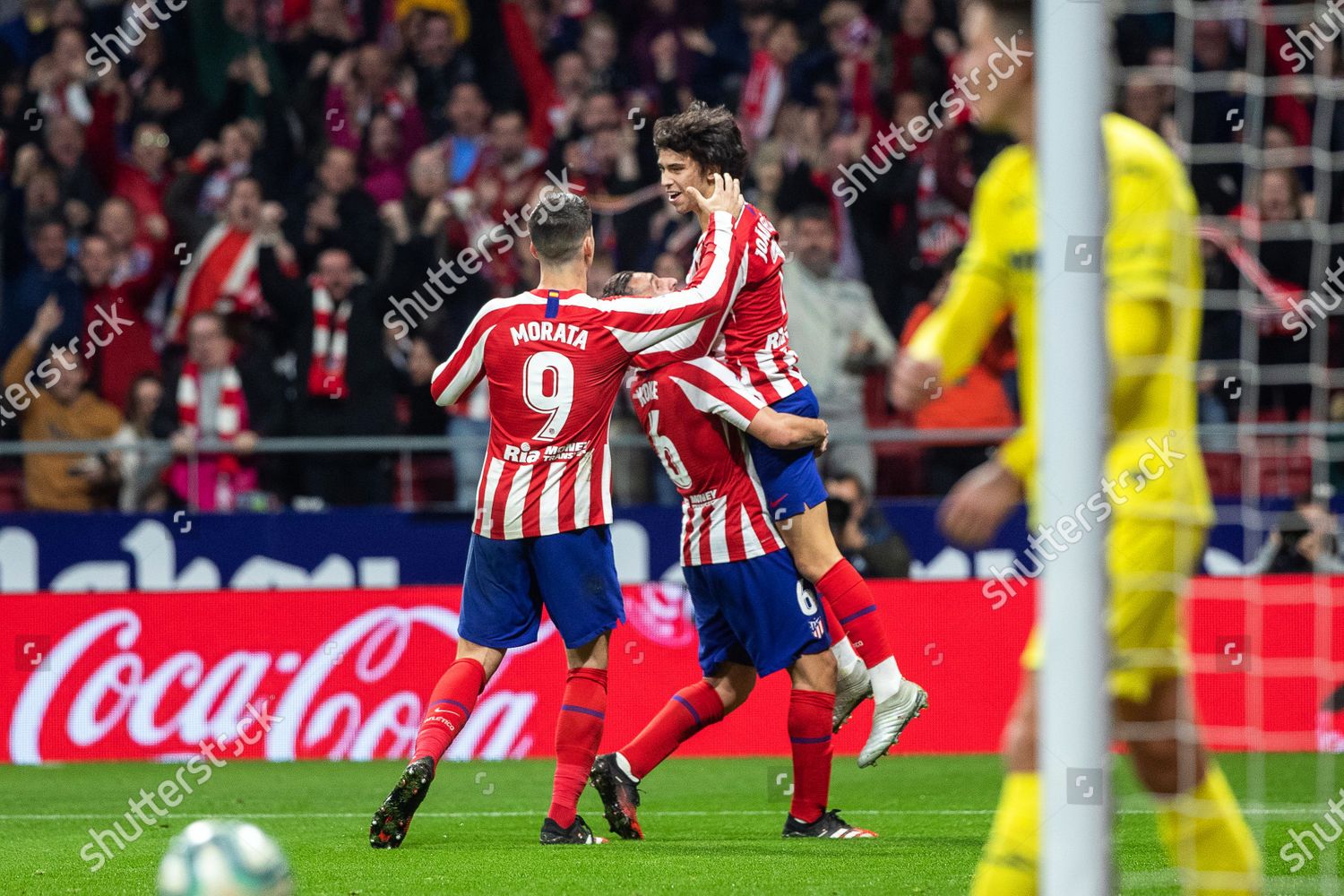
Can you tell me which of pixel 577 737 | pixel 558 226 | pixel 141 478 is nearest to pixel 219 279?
pixel 141 478

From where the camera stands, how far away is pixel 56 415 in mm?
10555

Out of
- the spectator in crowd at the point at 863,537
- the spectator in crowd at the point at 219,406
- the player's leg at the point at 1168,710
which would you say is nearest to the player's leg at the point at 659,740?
the player's leg at the point at 1168,710

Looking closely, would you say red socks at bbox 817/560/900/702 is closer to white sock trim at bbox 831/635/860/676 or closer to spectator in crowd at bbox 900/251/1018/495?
white sock trim at bbox 831/635/860/676

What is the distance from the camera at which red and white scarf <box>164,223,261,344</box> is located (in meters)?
11.0

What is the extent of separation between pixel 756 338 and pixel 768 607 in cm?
94

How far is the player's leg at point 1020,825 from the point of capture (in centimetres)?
331

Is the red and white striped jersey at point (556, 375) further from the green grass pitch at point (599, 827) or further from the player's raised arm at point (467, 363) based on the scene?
the green grass pitch at point (599, 827)

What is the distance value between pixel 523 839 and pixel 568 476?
129 centimetres

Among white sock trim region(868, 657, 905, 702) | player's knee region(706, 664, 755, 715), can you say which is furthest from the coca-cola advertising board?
white sock trim region(868, 657, 905, 702)

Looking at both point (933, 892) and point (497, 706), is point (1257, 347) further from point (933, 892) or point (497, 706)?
point (933, 892)

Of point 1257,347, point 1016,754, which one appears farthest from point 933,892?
point 1257,347

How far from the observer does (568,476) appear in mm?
6137

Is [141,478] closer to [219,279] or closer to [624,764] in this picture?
[219,279]

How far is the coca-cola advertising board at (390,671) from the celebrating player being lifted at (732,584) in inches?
117
